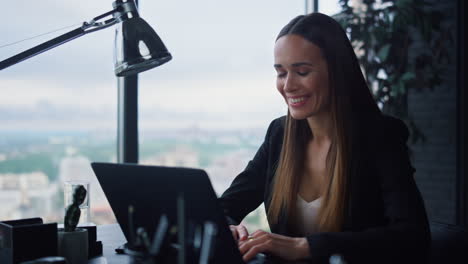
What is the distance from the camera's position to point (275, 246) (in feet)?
3.91

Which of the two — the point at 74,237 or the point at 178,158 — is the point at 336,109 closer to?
the point at 74,237

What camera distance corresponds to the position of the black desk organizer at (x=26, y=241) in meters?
1.10

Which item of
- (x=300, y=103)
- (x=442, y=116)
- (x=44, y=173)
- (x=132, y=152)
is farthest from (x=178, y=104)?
(x=442, y=116)

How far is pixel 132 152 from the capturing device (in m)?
2.91

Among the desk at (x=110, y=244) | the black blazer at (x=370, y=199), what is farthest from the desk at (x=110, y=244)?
the black blazer at (x=370, y=199)

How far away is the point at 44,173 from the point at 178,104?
91 cm

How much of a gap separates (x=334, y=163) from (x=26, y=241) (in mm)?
950

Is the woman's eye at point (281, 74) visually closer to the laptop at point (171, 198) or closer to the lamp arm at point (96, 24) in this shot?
the lamp arm at point (96, 24)

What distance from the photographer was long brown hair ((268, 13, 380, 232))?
1.54 metres

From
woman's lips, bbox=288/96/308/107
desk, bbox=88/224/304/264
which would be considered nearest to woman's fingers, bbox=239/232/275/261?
desk, bbox=88/224/304/264

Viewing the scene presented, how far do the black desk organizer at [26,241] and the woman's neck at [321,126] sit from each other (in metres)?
0.94

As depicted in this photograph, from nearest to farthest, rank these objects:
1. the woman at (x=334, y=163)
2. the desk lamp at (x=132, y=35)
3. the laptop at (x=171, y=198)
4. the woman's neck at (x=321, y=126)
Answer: the laptop at (x=171, y=198) < the desk lamp at (x=132, y=35) < the woman at (x=334, y=163) < the woman's neck at (x=321, y=126)

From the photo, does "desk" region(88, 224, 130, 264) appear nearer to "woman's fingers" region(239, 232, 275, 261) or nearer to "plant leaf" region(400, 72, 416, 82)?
"woman's fingers" region(239, 232, 275, 261)

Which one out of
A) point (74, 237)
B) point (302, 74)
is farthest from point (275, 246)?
point (302, 74)
